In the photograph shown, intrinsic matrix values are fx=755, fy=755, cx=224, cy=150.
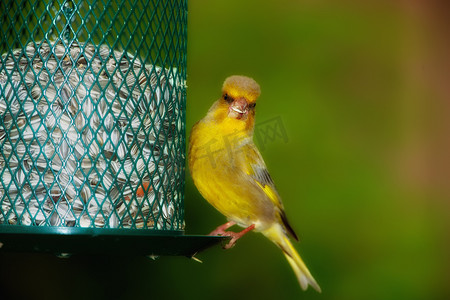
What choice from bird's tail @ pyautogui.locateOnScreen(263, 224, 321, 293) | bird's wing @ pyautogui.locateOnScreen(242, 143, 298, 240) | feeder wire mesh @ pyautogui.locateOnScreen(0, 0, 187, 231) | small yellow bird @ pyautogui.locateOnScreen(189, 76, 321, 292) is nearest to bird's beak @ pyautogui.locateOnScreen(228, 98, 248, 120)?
small yellow bird @ pyautogui.locateOnScreen(189, 76, 321, 292)

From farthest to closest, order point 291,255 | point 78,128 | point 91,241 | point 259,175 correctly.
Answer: point 291,255
point 259,175
point 78,128
point 91,241

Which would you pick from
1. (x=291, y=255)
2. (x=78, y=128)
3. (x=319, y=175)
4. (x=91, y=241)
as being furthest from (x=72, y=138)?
(x=319, y=175)

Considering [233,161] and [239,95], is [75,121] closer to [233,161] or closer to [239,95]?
[239,95]

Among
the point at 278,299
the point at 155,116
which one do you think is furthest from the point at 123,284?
the point at 155,116

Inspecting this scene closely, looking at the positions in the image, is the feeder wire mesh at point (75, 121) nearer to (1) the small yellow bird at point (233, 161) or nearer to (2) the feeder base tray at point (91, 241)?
(2) the feeder base tray at point (91, 241)

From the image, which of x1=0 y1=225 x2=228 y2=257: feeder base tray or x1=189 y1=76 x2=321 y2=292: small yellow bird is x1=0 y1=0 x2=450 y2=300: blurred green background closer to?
x1=189 y1=76 x2=321 y2=292: small yellow bird

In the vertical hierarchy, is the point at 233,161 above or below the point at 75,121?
below

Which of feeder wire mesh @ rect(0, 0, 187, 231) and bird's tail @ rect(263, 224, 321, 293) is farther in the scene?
bird's tail @ rect(263, 224, 321, 293)

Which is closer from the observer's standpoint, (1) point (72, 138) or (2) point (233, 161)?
(1) point (72, 138)
